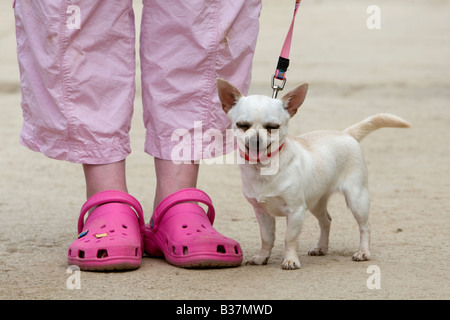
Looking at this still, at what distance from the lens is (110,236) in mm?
2258

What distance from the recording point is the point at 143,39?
246 centimetres

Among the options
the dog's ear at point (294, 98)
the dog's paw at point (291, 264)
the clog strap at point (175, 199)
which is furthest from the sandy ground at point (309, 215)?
the dog's ear at point (294, 98)

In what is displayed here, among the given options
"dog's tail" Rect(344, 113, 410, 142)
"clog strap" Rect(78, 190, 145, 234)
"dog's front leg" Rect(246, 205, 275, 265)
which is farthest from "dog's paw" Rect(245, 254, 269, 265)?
"dog's tail" Rect(344, 113, 410, 142)

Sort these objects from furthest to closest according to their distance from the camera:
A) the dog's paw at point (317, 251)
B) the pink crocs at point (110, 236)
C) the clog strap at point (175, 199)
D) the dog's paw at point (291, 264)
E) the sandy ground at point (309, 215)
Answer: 1. the dog's paw at point (317, 251)
2. the clog strap at point (175, 199)
3. the dog's paw at point (291, 264)
4. the pink crocs at point (110, 236)
5. the sandy ground at point (309, 215)

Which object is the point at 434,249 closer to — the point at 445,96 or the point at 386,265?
the point at 386,265

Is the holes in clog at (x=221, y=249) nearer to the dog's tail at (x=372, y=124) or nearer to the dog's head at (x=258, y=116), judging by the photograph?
the dog's head at (x=258, y=116)

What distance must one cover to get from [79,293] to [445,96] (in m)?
5.41

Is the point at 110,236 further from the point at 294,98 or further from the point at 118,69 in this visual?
the point at 294,98

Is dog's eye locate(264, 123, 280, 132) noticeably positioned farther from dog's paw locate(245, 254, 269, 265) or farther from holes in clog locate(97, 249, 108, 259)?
holes in clog locate(97, 249, 108, 259)

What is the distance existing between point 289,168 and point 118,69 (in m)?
0.61

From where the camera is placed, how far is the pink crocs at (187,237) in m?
2.27

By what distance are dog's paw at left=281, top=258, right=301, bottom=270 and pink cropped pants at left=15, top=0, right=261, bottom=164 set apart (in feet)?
1.41

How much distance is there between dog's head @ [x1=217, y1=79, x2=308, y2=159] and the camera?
222 centimetres

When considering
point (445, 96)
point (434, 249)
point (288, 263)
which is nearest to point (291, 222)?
point (288, 263)
